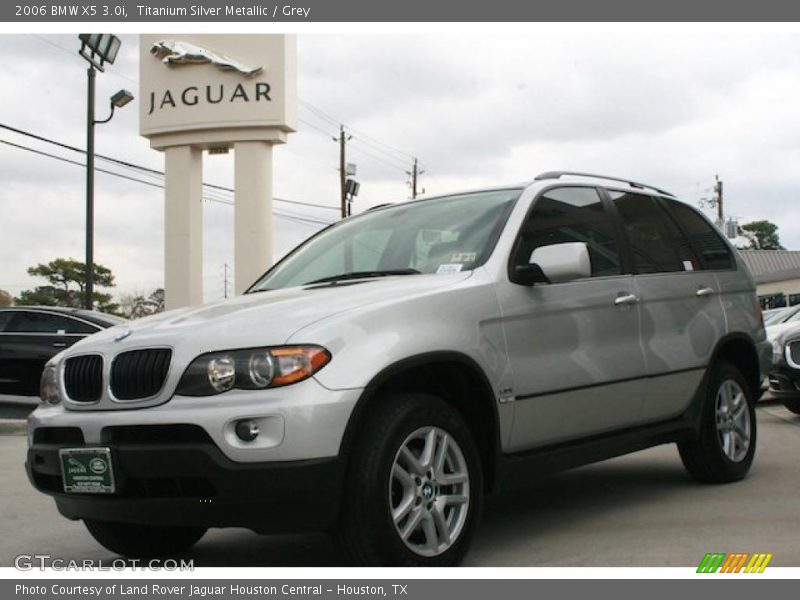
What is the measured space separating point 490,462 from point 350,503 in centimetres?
101

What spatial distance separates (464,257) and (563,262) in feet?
1.58

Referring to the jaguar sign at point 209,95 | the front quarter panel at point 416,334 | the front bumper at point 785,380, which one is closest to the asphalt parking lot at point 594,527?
the front quarter panel at point 416,334

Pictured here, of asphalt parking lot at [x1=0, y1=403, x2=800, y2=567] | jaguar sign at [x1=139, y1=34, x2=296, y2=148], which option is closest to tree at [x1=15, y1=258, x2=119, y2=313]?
jaguar sign at [x1=139, y1=34, x2=296, y2=148]

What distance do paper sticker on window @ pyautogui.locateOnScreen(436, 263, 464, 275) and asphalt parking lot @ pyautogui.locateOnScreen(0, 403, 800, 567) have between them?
134cm

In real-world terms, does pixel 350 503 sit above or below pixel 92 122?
below

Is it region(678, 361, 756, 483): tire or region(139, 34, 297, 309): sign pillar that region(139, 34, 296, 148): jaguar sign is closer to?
region(139, 34, 297, 309): sign pillar

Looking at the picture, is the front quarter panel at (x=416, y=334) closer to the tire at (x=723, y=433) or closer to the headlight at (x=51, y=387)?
the headlight at (x=51, y=387)

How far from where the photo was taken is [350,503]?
12.5ft

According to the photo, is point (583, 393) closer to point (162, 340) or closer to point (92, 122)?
point (162, 340)

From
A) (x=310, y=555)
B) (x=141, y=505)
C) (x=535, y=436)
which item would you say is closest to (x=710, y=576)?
(x=535, y=436)

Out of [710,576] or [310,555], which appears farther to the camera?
[310,555]

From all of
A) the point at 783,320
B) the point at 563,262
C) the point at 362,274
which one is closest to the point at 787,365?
the point at 783,320

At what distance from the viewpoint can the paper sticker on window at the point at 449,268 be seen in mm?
4782

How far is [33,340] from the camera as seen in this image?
13539 millimetres
